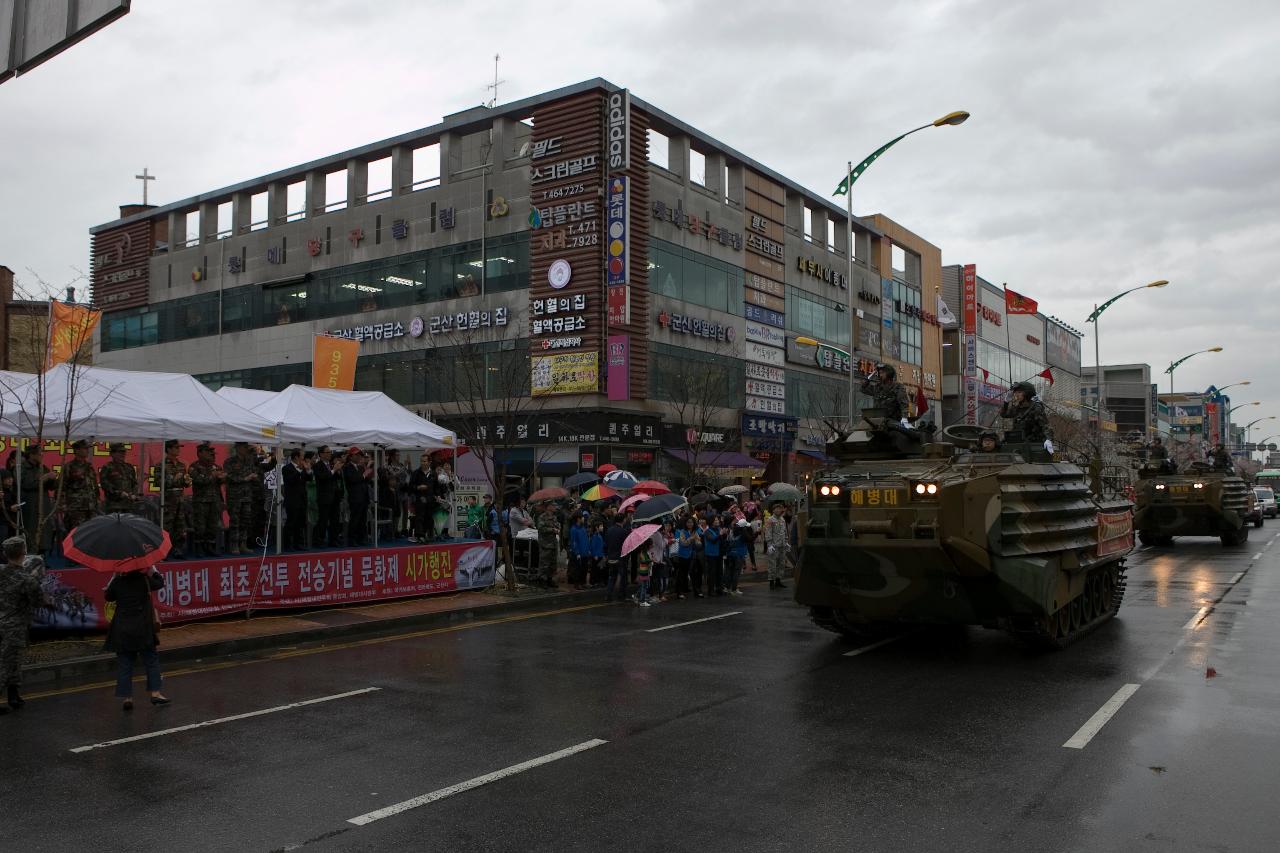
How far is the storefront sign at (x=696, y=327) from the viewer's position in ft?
121

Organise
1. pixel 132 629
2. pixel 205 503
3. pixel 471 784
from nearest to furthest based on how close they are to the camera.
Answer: pixel 471 784 → pixel 132 629 → pixel 205 503

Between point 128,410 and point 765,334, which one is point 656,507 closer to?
point 128,410

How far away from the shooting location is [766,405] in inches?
1703

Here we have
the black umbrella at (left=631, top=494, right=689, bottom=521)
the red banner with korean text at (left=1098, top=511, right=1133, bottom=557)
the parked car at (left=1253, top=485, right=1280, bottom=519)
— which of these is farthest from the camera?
the parked car at (left=1253, top=485, right=1280, bottom=519)

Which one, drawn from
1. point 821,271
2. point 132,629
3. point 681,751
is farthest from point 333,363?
point 821,271

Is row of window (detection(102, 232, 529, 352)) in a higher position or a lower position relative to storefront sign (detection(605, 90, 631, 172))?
lower

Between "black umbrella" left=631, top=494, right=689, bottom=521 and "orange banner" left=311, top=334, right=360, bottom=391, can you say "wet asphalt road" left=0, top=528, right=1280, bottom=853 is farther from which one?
"orange banner" left=311, top=334, right=360, bottom=391

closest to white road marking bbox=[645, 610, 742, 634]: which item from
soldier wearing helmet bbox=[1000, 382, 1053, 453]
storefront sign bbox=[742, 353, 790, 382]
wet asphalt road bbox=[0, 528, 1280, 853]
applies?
wet asphalt road bbox=[0, 528, 1280, 853]

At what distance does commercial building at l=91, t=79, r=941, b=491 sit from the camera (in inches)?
1366

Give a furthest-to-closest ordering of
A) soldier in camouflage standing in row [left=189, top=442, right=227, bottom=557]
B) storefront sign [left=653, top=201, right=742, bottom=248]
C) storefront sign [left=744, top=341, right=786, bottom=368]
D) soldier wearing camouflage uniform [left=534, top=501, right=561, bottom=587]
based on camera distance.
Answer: storefront sign [left=744, top=341, right=786, bottom=368] < storefront sign [left=653, top=201, right=742, bottom=248] < soldier wearing camouflage uniform [left=534, top=501, right=561, bottom=587] < soldier in camouflage standing in row [left=189, top=442, right=227, bottom=557]

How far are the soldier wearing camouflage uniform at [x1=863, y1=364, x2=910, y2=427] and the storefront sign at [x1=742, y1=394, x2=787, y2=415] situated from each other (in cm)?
2788

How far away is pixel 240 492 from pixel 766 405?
96.5 feet

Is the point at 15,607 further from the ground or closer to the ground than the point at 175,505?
closer to the ground

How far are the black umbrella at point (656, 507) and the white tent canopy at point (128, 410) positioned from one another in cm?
615
